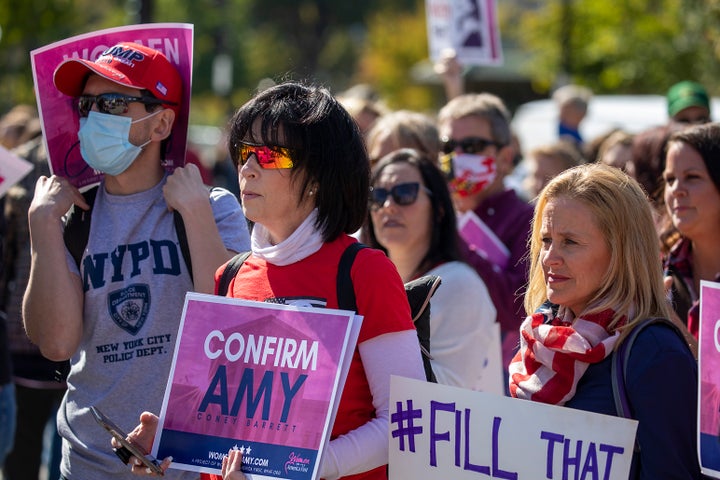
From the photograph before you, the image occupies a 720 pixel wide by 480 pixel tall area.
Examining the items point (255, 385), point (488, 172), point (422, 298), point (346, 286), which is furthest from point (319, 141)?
point (488, 172)

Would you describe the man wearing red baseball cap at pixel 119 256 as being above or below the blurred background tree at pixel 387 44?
below

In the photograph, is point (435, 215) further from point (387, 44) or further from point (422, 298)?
point (387, 44)

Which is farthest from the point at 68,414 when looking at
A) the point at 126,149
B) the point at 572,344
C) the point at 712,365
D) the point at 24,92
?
the point at 24,92

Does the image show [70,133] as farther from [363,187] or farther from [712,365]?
[712,365]

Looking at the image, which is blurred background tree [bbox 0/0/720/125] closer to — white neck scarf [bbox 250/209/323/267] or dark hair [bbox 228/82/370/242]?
dark hair [bbox 228/82/370/242]

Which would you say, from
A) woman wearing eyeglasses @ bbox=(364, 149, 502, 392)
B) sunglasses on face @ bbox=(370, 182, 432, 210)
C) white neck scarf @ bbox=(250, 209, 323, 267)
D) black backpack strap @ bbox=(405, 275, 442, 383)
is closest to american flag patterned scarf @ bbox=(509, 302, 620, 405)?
black backpack strap @ bbox=(405, 275, 442, 383)

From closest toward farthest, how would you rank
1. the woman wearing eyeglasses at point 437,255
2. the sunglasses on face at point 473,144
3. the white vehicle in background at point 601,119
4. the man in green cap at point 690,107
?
the woman wearing eyeglasses at point 437,255
the sunglasses on face at point 473,144
the man in green cap at point 690,107
the white vehicle in background at point 601,119

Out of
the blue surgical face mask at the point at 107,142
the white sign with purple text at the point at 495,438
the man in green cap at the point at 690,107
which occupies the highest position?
the blue surgical face mask at the point at 107,142

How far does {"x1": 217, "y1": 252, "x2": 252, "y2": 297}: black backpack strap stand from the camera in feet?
10.6

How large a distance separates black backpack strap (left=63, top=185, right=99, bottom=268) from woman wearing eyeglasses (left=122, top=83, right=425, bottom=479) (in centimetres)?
73

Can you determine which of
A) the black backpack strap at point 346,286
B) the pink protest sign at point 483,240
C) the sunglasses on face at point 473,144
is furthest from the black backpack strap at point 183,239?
the sunglasses on face at point 473,144

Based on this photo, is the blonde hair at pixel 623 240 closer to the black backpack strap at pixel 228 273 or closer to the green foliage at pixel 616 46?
the black backpack strap at pixel 228 273

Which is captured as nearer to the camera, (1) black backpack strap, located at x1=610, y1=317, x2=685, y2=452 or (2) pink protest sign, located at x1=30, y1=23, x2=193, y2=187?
(1) black backpack strap, located at x1=610, y1=317, x2=685, y2=452

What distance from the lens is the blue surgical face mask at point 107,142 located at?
143 inches
